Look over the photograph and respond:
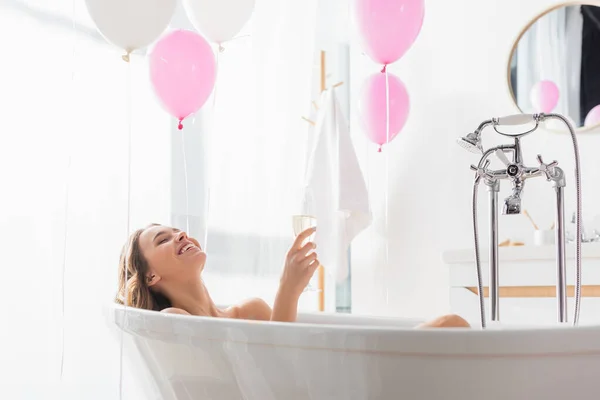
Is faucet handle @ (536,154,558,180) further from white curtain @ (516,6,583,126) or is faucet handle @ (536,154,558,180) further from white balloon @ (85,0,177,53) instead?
white curtain @ (516,6,583,126)

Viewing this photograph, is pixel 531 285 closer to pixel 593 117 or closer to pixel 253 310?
pixel 593 117

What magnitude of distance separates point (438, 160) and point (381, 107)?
0.60 m

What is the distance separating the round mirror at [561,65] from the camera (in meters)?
3.06

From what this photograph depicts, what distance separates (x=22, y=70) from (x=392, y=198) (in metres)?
2.18

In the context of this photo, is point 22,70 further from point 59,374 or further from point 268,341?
point 268,341

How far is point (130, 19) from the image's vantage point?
1797mm

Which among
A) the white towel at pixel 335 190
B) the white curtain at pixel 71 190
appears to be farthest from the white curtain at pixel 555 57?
the white curtain at pixel 71 190

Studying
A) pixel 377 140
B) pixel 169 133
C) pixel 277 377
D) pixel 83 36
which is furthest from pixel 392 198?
pixel 277 377

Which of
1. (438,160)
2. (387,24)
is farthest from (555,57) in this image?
(387,24)

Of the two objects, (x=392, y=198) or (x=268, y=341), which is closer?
(x=268, y=341)

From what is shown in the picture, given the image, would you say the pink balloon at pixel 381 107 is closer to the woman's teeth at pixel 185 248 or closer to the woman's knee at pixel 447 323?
the woman's teeth at pixel 185 248

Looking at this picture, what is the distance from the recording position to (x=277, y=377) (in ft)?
4.31

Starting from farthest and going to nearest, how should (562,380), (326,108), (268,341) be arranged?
(326,108)
(268,341)
(562,380)

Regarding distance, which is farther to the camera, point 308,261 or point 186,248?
point 186,248
